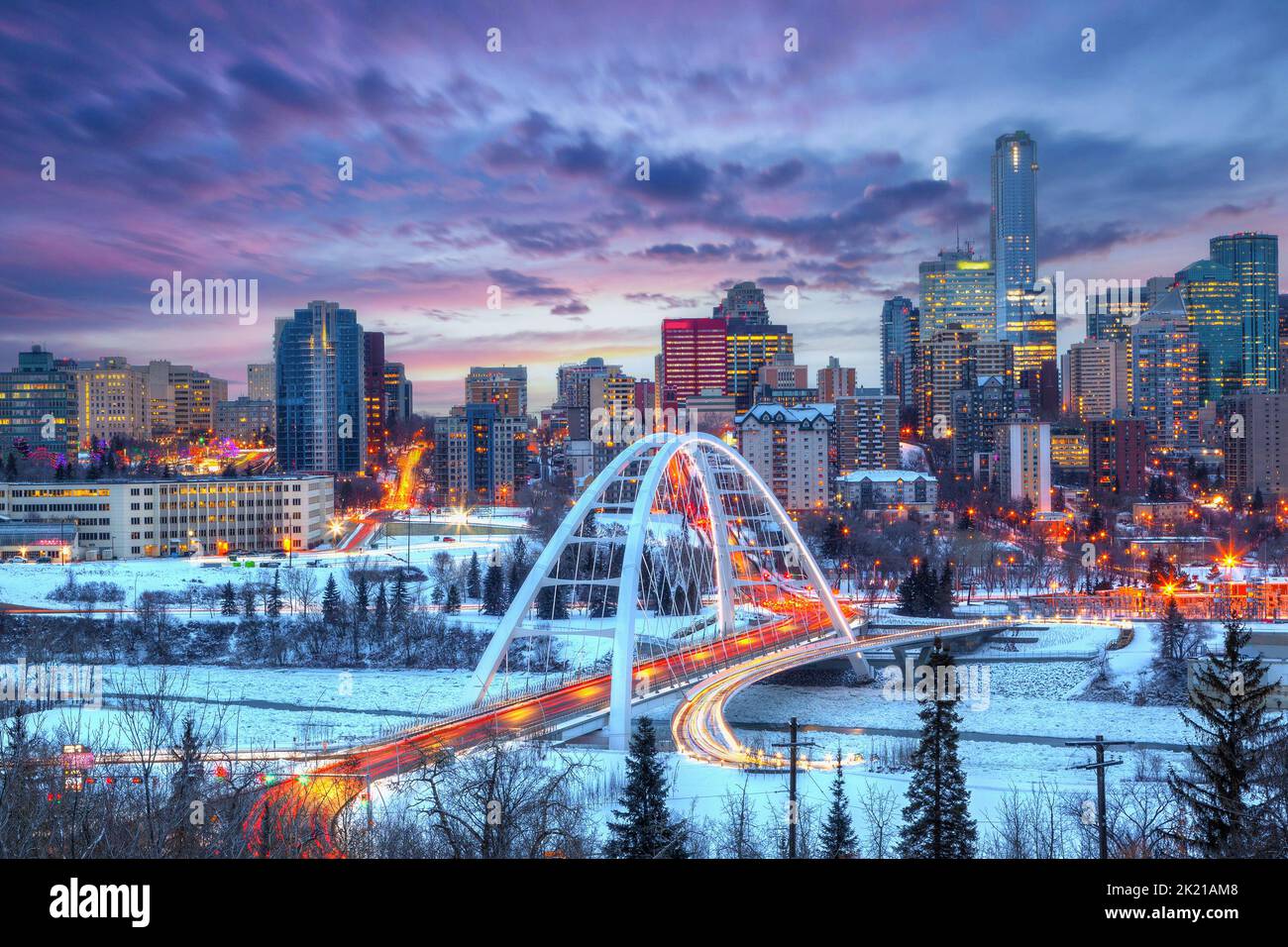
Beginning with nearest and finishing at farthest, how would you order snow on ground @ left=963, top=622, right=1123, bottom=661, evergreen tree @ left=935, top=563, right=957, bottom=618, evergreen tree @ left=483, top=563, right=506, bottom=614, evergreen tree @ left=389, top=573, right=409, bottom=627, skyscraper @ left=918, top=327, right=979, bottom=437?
evergreen tree @ left=389, top=573, right=409, bottom=627
snow on ground @ left=963, top=622, right=1123, bottom=661
evergreen tree @ left=483, top=563, right=506, bottom=614
evergreen tree @ left=935, top=563, right=957, bottom=618
skyscraper @ left=918, top=327, right=979, bottom=437

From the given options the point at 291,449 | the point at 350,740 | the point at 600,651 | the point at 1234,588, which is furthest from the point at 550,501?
the point at 350,740

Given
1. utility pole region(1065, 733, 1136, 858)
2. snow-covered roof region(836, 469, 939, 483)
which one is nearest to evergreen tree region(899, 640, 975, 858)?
utility pole region(1065, 733, 1136, 858)

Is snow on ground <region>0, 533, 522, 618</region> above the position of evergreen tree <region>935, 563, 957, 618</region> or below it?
above

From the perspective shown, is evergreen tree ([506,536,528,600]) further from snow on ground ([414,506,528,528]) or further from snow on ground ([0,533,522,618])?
snow on ground ([414,506,528,528])

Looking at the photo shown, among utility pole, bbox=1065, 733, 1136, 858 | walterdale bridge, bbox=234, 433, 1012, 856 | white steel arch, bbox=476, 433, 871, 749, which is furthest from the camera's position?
white steel arch, bbox=476, 433, 871, 749

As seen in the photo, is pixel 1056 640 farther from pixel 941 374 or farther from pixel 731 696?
pixel 941 374

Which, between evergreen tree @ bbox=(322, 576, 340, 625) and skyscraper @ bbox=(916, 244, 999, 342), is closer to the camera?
evergreen tree @ bbox=(322, 576, 340, 625)
